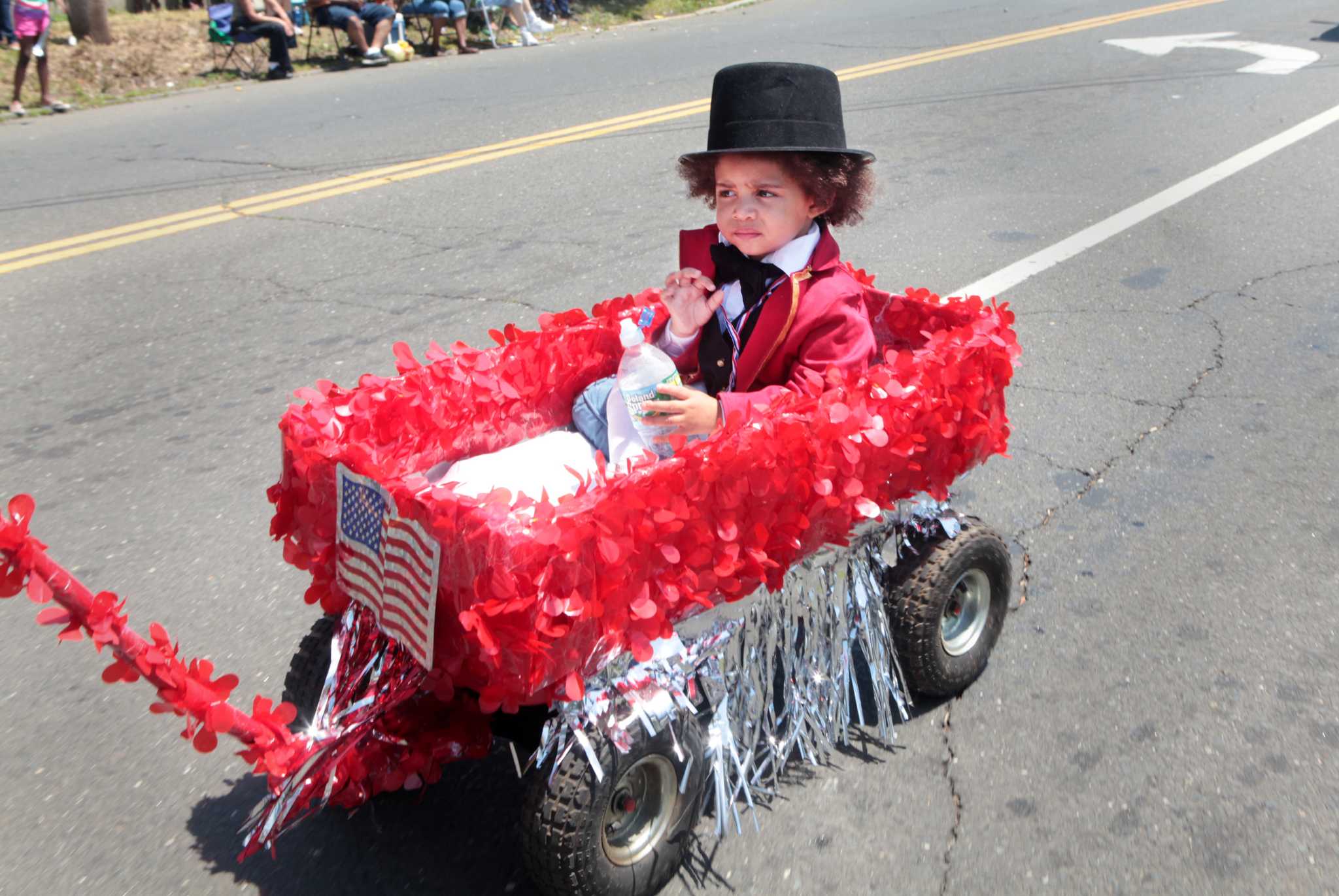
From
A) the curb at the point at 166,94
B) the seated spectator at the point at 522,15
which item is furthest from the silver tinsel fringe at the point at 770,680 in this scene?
the seated spectator at the point at 522,15

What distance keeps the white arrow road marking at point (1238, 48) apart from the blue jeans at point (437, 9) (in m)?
7.19

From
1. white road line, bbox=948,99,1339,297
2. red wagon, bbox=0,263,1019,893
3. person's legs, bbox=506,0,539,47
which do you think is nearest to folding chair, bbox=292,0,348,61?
person's legs, bbox=506,0,539,47

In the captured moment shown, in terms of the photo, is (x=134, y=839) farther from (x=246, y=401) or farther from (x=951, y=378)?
(x=246, y=401)

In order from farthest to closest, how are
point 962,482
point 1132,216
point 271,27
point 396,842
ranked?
point 271,27, point 1132,216, point 962,482, point 396,842

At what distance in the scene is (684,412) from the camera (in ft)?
8.52

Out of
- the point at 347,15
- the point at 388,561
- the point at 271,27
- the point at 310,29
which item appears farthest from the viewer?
the point at 310,29

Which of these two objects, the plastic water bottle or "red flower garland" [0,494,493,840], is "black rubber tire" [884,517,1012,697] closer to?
the plastic water bottle

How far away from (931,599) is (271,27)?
1100 cm

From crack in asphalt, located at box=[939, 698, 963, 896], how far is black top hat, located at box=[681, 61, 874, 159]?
4.66 ft

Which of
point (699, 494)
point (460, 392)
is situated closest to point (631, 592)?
point (699, 494)

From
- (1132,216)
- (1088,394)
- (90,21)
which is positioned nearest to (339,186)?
(1132,216)

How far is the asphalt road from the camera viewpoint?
2.60 metres

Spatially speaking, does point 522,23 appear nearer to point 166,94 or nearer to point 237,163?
point 166,94

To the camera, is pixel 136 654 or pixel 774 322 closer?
pixel 136 654
